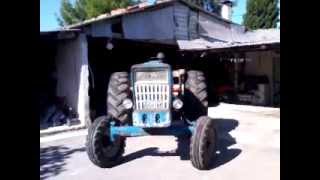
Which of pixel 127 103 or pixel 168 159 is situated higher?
pixel 127 103

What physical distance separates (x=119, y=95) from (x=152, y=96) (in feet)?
2.22

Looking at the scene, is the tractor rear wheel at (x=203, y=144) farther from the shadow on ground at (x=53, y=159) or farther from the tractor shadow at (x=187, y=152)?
the shadow on ground at (x=53, y=159)

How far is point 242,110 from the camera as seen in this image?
14.8 metres

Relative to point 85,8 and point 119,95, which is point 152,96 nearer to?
point 119,95

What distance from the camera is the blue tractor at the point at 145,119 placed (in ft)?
21.4

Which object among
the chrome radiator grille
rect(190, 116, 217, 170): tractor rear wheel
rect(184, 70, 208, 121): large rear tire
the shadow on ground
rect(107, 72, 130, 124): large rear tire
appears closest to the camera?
rect(190, 116, 217, 170): tractor rear wheel

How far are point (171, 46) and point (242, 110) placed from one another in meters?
3.99

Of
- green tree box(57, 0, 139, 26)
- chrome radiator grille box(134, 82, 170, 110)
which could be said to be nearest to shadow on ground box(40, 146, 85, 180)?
chrome radiator grille box(134, 82, 170, 110)

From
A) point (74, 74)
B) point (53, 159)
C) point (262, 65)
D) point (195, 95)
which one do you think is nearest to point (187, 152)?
point (195, 95)

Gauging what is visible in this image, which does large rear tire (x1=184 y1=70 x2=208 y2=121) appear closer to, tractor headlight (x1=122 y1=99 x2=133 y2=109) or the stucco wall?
tractor headlight (x1=122 y1=99 x2=133 y2=109)

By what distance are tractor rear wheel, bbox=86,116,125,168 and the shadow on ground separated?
663 mm

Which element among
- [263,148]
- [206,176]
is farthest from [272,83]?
[206,176]

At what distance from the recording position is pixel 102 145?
6.82 metres

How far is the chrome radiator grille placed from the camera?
682 cm
